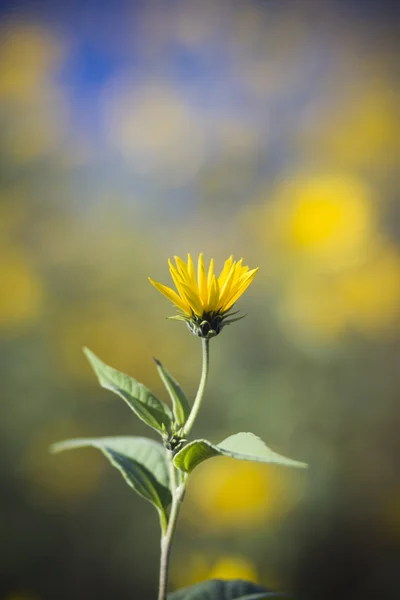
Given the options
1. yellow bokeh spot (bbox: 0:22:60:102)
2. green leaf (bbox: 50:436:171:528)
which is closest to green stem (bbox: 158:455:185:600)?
green leaf (bbox: 50:436:171:528)

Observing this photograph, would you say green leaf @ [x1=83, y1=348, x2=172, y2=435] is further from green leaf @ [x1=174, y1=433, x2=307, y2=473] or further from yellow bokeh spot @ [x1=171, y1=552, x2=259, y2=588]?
yellow bokeh spot @ [x1=171, y1=552, x2=259, y2=588]

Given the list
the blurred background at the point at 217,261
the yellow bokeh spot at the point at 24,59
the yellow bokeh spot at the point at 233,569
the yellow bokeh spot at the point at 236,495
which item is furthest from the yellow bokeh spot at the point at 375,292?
the yellow bokeh spot at the point at 24,59

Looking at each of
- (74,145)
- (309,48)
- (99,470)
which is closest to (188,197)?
(74,145)

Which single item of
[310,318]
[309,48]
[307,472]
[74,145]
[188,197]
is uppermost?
[309,48]

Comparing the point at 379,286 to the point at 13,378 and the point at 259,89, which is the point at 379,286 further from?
the point at 13,378

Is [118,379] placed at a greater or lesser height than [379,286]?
lesser

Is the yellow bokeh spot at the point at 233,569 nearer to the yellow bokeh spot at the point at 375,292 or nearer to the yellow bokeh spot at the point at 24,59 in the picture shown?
the yellow bokeh spot at the point at 375,292

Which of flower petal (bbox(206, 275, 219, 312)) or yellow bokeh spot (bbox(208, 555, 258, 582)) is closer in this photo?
flower petal (bbox(206, 275, 219, 312))
